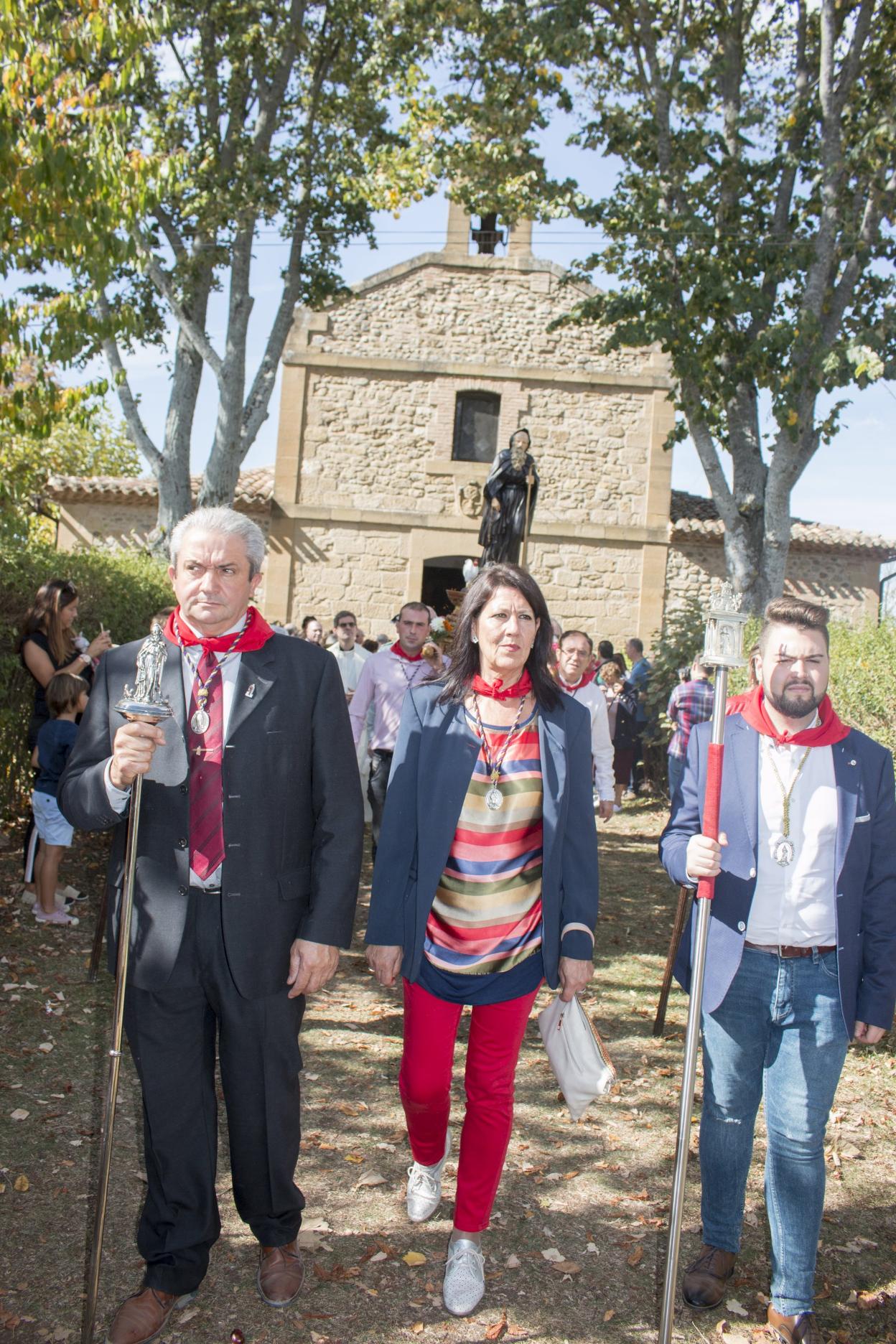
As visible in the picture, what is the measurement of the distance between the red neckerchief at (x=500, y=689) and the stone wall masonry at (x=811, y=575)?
1825 cm

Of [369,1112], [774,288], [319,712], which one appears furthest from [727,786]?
[774,288]

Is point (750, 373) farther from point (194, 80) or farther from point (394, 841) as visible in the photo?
point (394, 841)

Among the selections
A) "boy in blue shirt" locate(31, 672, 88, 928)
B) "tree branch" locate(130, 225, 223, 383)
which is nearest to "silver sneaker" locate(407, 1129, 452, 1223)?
"boy in blue shirt" locate(31, 672, 88, 928)

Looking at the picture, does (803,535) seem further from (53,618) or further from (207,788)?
(207,788)

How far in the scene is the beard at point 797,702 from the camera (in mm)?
3061

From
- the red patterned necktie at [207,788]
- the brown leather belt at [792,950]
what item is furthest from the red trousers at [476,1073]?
the red patterned necktie at [207,788]

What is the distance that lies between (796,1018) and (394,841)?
1270 mm

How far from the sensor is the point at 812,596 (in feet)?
72.0

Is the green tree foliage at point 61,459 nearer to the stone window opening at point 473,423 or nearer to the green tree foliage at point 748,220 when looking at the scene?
the stone window opening at point 473,423

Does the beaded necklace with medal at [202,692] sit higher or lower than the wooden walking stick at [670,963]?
higher

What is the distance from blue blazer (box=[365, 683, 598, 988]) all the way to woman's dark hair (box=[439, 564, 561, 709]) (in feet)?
0.17

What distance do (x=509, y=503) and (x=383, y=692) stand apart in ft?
12.6

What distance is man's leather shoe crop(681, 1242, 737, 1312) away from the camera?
3221 millimetres

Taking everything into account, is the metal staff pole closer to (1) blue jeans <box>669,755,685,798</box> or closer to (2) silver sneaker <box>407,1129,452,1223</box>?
(2) silver sneaker <box>407,1129,452,1223</box>
